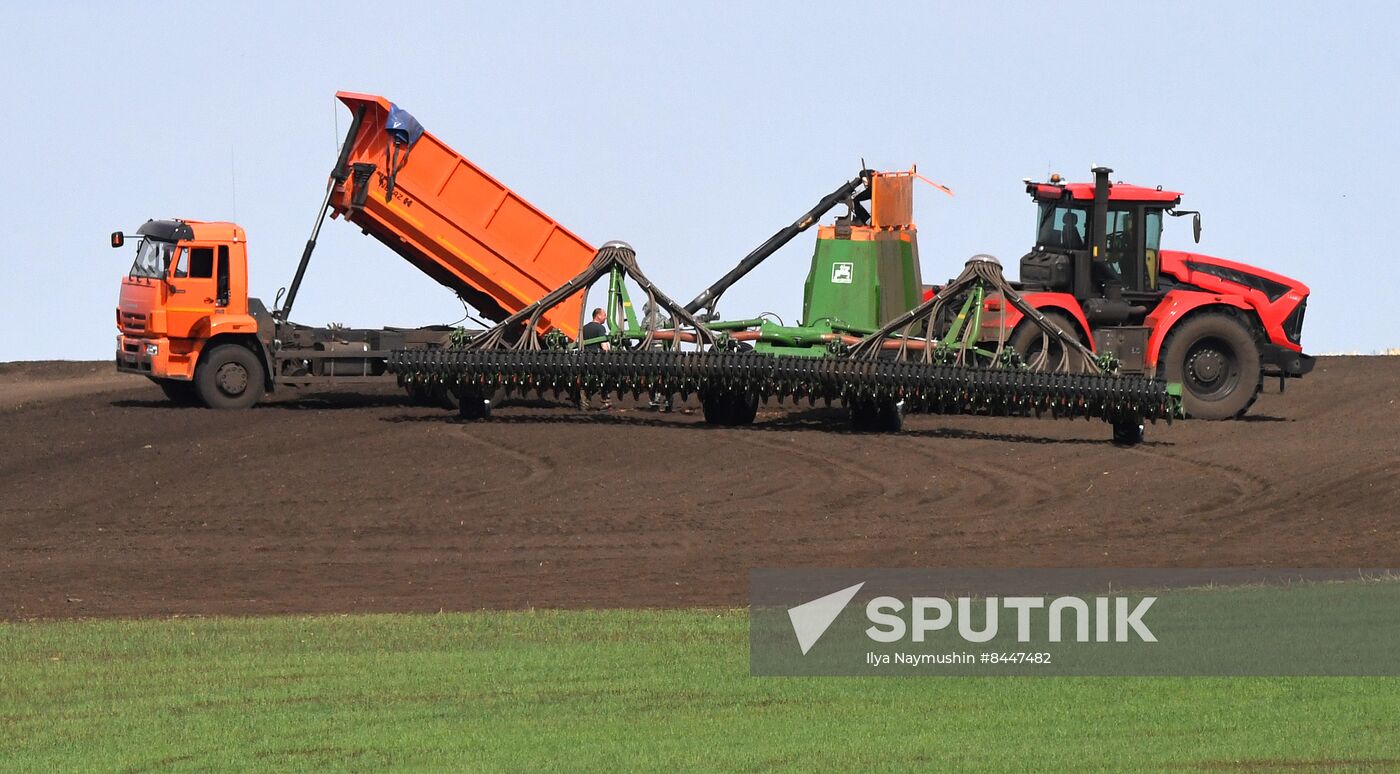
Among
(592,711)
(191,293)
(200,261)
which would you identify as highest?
(200,261)

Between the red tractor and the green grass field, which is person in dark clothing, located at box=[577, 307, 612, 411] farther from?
the green grass field

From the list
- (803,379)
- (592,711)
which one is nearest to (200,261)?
(803,379)

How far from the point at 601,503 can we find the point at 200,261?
9.79 meters

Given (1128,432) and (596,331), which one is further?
(596,331)

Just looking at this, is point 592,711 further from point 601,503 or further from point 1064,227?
point 1064,227

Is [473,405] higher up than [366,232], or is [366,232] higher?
[366,232]

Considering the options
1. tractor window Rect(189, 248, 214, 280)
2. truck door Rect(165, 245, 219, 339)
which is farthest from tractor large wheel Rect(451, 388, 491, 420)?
tractor window Rect(189, 248, 214, 280)

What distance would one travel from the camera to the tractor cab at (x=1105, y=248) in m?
25.2

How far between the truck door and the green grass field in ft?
45.4

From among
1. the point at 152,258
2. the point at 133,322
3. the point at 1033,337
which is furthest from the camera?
the point at 133,322

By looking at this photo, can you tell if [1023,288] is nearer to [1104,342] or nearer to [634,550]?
[1104,342]

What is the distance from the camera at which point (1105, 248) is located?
25.3m

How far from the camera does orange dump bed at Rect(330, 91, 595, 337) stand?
24938mm

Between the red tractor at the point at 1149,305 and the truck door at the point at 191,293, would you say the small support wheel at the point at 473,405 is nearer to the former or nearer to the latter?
the truck door at the point at 191,293
